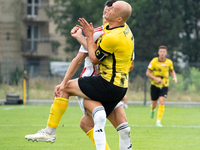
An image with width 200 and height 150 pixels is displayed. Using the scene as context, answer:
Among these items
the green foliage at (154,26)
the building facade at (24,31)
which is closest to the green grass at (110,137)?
the green foliage at (154,26)

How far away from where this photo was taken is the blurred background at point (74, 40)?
20406 millimetres

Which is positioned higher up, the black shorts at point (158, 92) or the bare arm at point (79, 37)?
the bare arm at point (79, 37)

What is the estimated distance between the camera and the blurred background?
2041 cm

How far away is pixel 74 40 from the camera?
98.0 ft

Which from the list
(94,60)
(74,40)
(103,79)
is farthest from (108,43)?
(74,40)

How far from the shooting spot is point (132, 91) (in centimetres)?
2041

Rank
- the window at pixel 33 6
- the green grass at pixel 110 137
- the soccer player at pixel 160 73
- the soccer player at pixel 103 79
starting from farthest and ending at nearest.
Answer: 1. the window at pixel 33 6
2. the soccer player at pixel 160 73
3. the green grass at pixel 110 137
4. the soccer player at pixel 103 79

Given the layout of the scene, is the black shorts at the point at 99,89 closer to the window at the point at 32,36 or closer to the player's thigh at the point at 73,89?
the player's thigh at the point at 73,89

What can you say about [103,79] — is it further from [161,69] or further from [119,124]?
[161,69]

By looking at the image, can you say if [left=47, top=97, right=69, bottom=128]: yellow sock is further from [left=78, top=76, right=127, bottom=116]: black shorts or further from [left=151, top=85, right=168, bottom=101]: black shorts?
[left=151, top=85, right=168, bottom=101]: black shorts

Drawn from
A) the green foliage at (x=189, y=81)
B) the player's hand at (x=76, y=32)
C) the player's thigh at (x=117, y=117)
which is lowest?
the green foliage at (x=189, y=81)

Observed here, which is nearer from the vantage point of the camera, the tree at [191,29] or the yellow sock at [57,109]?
the yellow sock at [57,109]

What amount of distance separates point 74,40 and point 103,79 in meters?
25.7

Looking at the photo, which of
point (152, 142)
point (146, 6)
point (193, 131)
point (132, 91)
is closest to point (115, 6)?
point (152, 142)
